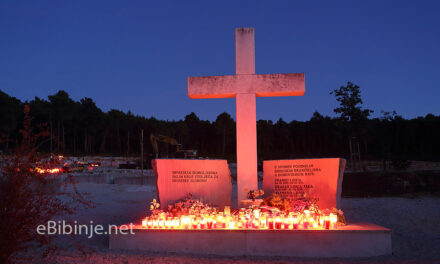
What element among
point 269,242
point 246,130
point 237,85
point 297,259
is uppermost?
point 237,85

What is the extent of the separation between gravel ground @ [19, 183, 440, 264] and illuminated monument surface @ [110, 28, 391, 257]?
32cm

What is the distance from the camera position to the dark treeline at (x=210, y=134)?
160 ft

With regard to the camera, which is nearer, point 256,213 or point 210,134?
point 256,213

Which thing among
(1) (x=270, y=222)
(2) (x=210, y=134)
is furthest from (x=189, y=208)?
(2) (x=210, y=134)

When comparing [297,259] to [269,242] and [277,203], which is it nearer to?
[269,242]

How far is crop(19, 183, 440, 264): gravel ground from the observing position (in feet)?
20.2

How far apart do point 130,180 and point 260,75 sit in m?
17.3

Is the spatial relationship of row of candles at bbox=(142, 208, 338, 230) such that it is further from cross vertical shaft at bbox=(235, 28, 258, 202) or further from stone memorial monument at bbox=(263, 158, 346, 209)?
cross vertical shaft at bbox=(235, 28, 258, 202)

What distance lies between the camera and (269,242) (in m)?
6.66

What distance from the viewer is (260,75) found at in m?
9.36

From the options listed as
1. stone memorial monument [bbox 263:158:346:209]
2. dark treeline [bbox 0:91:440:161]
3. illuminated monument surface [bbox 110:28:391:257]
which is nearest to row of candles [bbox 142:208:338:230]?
illuminated monument surface [bbox 110:28:391:257]

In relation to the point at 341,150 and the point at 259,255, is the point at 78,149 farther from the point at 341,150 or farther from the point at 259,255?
the point at 259,255

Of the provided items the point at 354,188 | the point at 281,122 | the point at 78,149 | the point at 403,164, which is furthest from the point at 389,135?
the point at 78,149

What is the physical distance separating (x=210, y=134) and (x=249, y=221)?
55.0 metres
